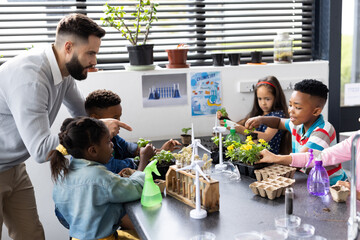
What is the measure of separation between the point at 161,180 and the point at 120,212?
213 mm

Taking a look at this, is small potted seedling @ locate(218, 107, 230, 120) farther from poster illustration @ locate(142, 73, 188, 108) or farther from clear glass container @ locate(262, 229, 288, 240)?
clear glass container @ locate(262, 229, 288, 240)

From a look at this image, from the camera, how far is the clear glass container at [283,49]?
302cm

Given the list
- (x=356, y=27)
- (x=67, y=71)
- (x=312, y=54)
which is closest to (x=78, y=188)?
(x=67, y=71)

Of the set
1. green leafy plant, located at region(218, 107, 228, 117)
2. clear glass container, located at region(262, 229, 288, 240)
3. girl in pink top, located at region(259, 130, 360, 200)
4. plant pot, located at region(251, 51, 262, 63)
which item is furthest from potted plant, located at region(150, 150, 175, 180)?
plant pot, located at region(251, 51, 262, 63)

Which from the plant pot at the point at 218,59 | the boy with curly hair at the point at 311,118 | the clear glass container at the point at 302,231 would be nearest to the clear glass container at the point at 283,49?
the plant pot at the point at 218,59

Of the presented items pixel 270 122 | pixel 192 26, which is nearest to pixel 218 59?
pixel 192 26

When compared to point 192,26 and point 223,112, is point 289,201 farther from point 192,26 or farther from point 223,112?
point 192,26

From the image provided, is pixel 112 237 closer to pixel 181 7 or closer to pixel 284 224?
pixel 284 224

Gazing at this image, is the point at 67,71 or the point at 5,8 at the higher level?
the point at 5,8

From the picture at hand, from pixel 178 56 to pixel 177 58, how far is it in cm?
2

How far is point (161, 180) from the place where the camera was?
68.4 inches

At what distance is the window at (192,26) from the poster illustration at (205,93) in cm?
29

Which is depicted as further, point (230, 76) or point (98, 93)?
point (230, 76)

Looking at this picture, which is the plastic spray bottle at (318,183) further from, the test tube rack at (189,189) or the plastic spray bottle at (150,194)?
the plastic spray bottle at (150,194)
